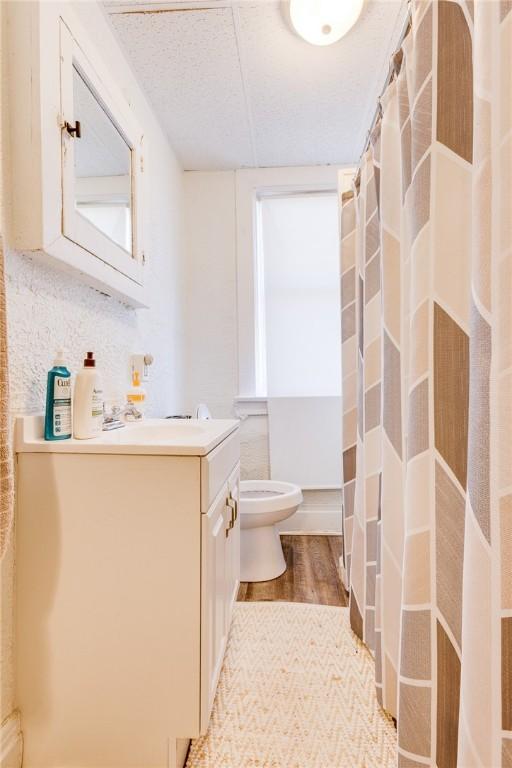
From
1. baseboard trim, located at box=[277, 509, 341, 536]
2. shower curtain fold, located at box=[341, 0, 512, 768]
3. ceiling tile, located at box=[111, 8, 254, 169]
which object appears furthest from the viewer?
baseboard trim, located at box=[277, 509, 341, 536]

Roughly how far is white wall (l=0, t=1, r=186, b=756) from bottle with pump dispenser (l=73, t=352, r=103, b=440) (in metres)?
0.09

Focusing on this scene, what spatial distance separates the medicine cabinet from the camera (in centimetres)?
90

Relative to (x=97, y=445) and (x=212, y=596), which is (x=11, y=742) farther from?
(x=97, y=445)

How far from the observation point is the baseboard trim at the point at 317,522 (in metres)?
2.44

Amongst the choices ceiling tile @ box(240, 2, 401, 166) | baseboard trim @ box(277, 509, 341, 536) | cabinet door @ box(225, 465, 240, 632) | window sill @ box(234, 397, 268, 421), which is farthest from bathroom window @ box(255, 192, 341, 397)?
cabinet door @ box(225, 465, 240, 632)

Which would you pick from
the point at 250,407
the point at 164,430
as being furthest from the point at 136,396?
the point at 250,407

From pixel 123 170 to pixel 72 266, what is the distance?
1.96ft

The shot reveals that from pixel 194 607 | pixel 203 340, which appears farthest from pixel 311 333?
pixel 194 607

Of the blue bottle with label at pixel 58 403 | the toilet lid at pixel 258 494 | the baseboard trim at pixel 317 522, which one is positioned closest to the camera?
the blue bottle with label at pixel 58 403

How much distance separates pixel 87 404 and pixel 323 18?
1.57 m

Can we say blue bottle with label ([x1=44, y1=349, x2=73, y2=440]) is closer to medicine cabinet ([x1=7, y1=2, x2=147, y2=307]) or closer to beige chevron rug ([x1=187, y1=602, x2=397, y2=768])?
medicine cabinet ([x1=7, y1=2, x2=147, y2=307])

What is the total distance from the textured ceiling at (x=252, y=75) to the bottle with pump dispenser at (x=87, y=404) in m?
1.36

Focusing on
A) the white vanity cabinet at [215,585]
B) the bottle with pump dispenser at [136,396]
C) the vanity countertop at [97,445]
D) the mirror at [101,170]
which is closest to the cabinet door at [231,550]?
the white vanity cabinet at [215,585]

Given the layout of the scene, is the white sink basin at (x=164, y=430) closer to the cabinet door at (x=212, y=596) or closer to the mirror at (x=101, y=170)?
the cabinet door at (x=212, y=596)
